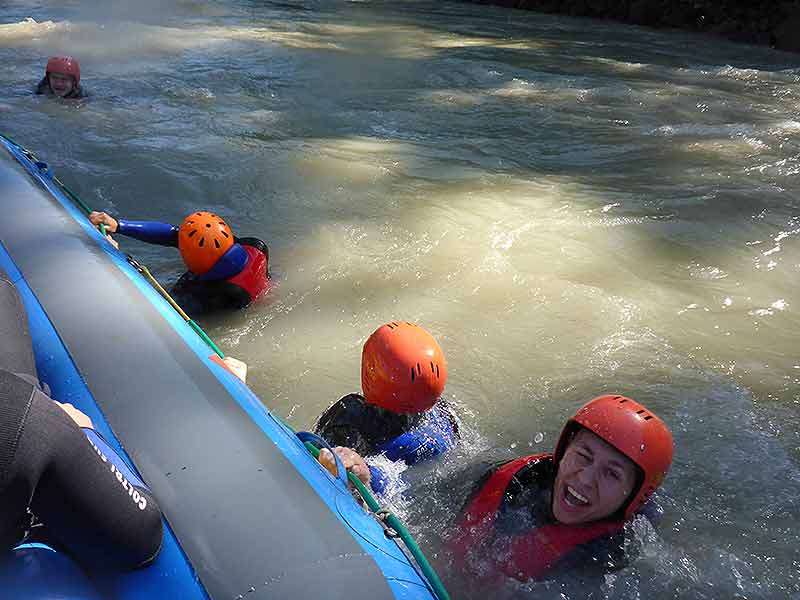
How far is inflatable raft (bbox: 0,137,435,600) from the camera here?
1752 millimetres

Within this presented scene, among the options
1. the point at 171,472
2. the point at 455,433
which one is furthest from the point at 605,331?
the point at 171,472

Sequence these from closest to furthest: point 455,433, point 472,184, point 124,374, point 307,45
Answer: point 124,374
point 455,433
point 472,184
point 307,45

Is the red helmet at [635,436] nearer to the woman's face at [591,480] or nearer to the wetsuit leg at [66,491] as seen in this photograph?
the woman's face at [591,480]

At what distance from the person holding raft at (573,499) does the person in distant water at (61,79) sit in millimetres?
6718

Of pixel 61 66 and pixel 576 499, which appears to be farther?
pixel 61 66

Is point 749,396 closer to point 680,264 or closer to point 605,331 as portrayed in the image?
point 605,331

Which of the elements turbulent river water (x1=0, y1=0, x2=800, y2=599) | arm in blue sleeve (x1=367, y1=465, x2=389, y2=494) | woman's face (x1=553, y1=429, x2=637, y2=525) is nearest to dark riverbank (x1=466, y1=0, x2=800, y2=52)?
turbulent river water (x1=0, y1=0, x2=800, y2=599)

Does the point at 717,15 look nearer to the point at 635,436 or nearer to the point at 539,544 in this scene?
the point at 635,436

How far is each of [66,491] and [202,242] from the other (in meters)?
2.66

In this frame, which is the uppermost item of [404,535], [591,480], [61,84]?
[61,84]

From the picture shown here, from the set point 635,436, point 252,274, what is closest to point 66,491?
point 635,436

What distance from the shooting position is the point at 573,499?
261 cm

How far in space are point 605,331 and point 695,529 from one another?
157 centimetres

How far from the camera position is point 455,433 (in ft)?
10.7
